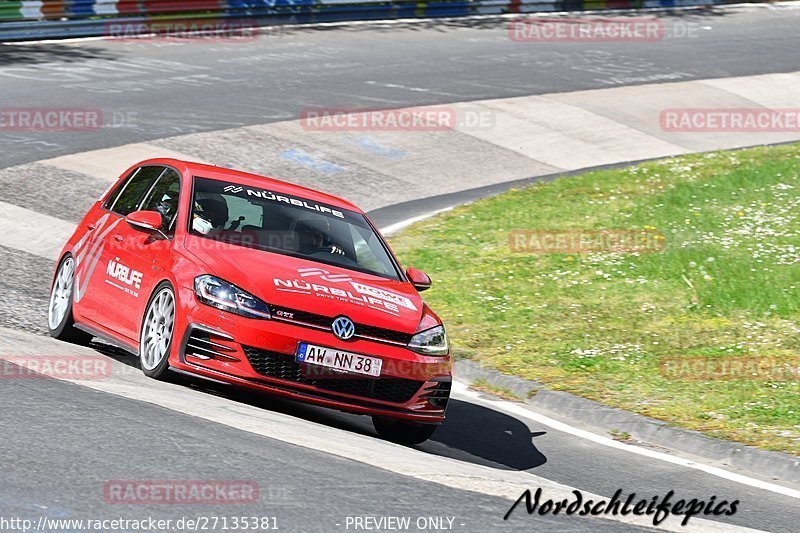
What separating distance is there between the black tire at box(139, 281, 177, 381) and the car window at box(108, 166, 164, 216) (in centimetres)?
146

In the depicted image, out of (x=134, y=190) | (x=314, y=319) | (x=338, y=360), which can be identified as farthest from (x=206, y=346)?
(x=134, y=190)

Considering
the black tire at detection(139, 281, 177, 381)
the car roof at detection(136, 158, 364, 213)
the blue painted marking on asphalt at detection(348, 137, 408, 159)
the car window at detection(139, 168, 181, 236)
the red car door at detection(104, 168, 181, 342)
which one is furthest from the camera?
the blue painted marking on asphalt at detection(348, 137, 408, 159)

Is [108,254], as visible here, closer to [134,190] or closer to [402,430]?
[134,190]

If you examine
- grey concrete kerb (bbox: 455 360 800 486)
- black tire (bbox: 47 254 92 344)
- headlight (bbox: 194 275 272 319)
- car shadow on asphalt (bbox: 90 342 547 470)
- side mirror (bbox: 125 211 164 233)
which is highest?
side mirror (bbox: 125 211 164 233)

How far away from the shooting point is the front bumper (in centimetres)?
777

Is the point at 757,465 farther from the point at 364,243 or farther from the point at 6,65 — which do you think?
the point at 6,65

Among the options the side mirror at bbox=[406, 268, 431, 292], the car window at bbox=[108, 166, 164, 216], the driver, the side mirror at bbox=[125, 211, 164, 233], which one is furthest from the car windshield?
the car window at bbox=[108, 166, 164, 216]

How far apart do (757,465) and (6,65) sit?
17.1 metres

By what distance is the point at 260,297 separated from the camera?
789 centimetres

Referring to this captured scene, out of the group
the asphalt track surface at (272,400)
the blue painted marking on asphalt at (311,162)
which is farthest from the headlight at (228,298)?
the blue painted marking on asphalt at (311,162)

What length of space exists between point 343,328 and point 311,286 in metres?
0.40

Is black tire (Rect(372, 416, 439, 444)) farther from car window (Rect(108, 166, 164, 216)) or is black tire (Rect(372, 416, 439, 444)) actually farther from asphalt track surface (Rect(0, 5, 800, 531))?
car window (Rect(108, 166, 164, 216))

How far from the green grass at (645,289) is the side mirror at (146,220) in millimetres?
3228

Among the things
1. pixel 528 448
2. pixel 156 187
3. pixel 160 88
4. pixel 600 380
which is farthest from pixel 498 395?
pixel 160 88
